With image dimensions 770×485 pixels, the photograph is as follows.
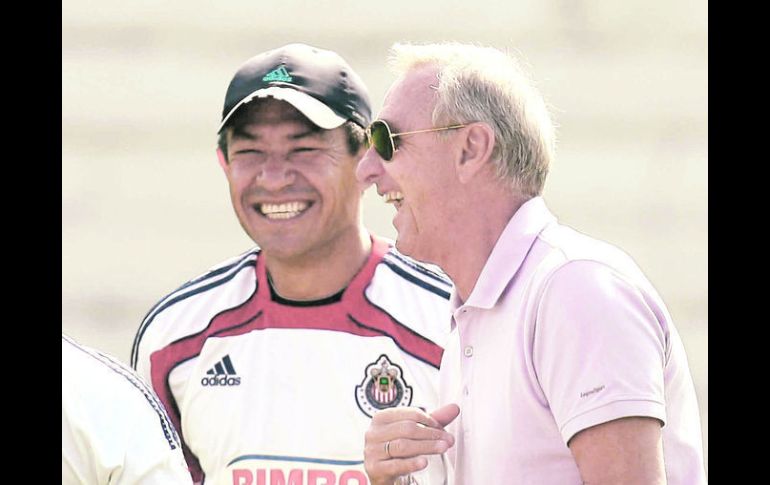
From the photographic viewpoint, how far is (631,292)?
6.86 ft

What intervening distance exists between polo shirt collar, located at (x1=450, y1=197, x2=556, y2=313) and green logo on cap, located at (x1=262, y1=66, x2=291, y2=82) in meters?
1.28

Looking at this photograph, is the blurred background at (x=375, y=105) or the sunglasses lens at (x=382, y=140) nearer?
the sunglasses lens at (x=382, y=140)

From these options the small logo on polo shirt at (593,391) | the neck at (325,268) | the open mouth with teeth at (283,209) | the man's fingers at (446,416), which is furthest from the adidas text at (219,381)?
the small logo on polo shirt at (593,391)

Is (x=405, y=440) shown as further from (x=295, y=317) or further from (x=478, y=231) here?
(x=295, y=317)

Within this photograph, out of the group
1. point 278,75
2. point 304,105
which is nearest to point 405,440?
point 304,105

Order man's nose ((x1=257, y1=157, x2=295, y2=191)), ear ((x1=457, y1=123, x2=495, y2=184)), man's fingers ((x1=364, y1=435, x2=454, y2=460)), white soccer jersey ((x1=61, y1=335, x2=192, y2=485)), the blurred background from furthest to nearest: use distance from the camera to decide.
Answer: the blurred background < man's nose ((x1=257, y1=157, x2=295, y2=191)) < ear ((x1=457, y1=123, x2=495, y2=184)) < man's fingers ((x1=364, y1=435, x2=454, y2=460)) < white soccer jersey ((x1=61, y1=335, x2=192, y2=485))

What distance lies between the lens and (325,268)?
3.55 meters

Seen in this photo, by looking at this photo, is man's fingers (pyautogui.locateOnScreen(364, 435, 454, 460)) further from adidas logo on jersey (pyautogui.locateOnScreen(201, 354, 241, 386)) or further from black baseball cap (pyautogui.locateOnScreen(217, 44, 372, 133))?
black baseball cap (pyautogui.locateOnScreen(217, 44, 372, 133))

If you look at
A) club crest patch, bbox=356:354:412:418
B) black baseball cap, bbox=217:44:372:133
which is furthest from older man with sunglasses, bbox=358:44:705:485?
black baseball cap, bbox=217:44:372:133

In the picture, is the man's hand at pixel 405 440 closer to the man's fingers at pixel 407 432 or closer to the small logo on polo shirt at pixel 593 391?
the man's fingers at pixel 407 432

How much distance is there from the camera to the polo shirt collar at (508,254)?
2311mm

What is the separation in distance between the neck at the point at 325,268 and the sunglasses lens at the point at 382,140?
1.00 meters

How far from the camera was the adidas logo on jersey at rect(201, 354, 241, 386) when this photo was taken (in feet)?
11.4

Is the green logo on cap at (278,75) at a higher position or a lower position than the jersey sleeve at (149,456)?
higher
